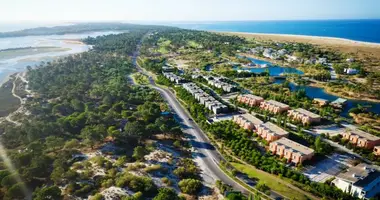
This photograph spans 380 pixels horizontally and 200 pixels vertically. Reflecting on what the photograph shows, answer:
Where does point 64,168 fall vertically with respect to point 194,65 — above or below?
below

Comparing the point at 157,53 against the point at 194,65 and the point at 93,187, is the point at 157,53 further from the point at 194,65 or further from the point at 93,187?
the point at 93,187

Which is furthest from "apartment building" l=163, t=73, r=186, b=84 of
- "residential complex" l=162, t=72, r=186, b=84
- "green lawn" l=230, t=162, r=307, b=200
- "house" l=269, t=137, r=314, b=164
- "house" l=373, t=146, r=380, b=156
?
"house" l=373, t=146, r=380, b=156

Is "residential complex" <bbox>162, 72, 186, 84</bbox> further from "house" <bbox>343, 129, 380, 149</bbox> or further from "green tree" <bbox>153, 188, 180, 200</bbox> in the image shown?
"green tree" <bbox>153, 188, 180, 200</bbox>

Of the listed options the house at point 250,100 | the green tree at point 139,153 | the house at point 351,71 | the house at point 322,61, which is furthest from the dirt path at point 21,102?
the house at point 322,61

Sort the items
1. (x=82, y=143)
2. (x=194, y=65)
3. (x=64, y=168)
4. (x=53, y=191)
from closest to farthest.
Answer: (x=53, y=191)
(x=64, y=168)
(x=82, y=143)
(x=194, y=65)

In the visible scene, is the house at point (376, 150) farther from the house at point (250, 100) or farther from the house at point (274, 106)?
the house at point (250, 100)

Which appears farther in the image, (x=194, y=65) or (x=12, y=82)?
(x=194, y=65)

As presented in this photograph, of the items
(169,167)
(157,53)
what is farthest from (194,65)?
(169,167)

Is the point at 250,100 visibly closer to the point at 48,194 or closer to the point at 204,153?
the point at 204,153
